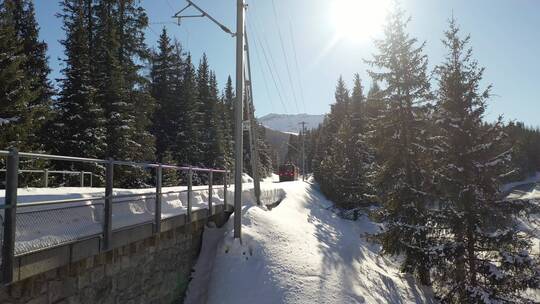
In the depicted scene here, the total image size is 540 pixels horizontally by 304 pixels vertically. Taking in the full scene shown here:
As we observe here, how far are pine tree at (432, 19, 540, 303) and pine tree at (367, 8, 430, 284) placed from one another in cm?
140

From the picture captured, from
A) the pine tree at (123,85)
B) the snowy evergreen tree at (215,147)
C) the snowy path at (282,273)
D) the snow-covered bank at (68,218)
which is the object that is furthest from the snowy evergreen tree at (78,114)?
the snowy evergreen tree at (215,147)

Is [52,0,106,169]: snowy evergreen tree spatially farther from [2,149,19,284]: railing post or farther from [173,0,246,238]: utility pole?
[2,149,19,284]: railing post

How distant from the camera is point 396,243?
16.7 m

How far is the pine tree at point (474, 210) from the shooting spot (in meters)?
13.6

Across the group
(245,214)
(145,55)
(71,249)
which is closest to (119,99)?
(145,55)

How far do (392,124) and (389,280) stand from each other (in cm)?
663

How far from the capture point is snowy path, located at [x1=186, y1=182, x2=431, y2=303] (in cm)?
1040

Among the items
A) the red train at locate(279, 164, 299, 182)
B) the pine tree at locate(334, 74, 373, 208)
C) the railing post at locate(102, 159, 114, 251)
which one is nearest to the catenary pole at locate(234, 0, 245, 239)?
the railing post at locate(102, 159, 114, 251)

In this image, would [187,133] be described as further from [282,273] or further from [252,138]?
[282,273]

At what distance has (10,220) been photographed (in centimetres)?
436

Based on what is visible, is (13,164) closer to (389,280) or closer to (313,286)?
(313,286)

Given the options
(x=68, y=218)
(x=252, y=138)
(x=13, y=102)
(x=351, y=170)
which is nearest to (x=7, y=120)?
(x=13, y=102)

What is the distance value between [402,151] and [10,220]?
16005 mm

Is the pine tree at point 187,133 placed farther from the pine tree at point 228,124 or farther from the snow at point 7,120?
the snow at point 7,120
